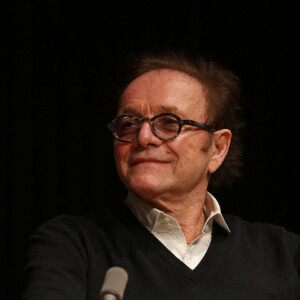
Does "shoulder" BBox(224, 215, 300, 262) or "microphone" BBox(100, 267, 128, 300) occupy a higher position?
"microphone" BBox(100, 267, 128, 300)

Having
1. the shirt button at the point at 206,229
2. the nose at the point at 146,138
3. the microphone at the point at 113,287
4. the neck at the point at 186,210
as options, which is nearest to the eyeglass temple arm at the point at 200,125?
the nose at the point at 146,138

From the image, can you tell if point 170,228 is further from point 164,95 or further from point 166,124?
point 164,95

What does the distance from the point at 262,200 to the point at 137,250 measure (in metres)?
1.35

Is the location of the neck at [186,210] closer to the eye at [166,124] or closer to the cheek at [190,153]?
the cheek at [190,153]

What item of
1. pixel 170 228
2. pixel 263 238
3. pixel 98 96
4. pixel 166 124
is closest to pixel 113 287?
pixel 170 228

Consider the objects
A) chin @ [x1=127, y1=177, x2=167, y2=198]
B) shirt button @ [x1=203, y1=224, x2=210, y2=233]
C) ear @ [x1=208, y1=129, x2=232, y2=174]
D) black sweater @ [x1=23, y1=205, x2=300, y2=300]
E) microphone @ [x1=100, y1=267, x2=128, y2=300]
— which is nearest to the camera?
microphone @ [x1=100, y1=267, x2=128, y2=300]

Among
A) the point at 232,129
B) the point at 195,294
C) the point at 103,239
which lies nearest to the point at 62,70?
the point at 232,129

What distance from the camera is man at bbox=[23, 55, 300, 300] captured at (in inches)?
52.5

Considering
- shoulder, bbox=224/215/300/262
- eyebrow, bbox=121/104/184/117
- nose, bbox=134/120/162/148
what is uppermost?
eyebrow, bbox=121/104/184/117

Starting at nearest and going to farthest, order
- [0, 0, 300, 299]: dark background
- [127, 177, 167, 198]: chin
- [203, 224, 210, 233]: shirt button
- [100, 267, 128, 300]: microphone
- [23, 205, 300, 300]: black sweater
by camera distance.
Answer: [100, 267, 128, 300]: microphone
[23, 205, 300, 300]: black sweater
[127, 177, 167, 198]: chin
[203, 224, 210, 233]: shirt button
[0, 0, 300, 299]: dark background

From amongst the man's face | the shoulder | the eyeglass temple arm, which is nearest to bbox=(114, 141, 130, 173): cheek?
the man's face

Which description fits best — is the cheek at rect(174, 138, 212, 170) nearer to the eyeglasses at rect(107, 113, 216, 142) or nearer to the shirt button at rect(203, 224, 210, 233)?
the eyeglasses at rect(107, 113, 216, 142)

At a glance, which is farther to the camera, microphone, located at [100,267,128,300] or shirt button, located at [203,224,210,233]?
shirt button, located at [203,224,210,233]

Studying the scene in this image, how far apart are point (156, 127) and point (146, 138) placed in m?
0.06
